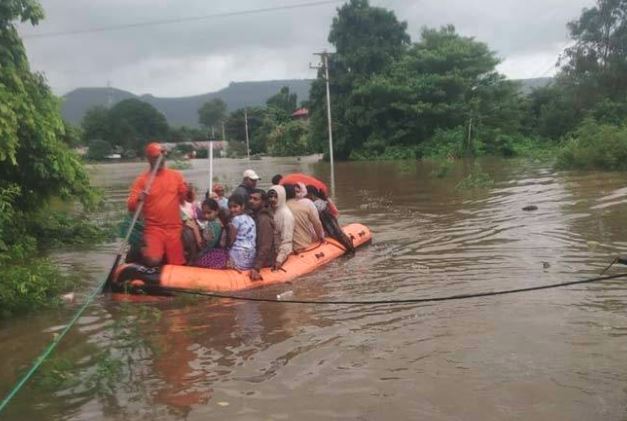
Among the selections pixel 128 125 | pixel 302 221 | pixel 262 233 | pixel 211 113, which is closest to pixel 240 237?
pixel 262 233

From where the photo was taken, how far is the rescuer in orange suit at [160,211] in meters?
7.70

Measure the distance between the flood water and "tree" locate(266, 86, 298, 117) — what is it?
83851 mm

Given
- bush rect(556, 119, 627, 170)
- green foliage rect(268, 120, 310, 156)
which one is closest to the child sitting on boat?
bush rect(556, 119, 627, 170)

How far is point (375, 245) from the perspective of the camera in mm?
11531

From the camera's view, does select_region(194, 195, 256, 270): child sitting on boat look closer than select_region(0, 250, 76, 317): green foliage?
No

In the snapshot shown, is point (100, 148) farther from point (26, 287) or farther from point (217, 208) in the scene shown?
point (26, 287)

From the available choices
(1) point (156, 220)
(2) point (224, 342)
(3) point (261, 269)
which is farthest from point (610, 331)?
(1) point (156, 220)

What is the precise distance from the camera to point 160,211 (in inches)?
303

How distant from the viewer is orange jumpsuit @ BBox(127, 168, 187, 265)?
770 centimetres

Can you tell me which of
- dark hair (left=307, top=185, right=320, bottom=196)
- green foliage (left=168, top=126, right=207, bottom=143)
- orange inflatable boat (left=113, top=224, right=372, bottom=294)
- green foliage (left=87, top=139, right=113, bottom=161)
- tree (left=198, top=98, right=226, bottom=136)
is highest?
tree (left=198, top=98, right=226, bottom=136)

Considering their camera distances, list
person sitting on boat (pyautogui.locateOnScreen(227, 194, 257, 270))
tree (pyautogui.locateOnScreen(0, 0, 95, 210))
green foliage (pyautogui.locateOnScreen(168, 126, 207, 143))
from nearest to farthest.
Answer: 1. person sitting on boat (pyautogui.locateOnScreen(227, 194, 257, 270))
2. tree (pyautogui.locateOnScreen(0, 0, 95, 210))
3. green foliage (pyautogui.locateOnScreen(168, 126, 207, 143))

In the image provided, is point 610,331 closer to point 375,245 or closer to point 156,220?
point 156,220

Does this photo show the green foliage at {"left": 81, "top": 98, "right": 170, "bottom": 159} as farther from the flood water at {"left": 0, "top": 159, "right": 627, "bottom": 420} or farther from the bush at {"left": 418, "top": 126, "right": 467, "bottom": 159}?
the flood water at {"left": 0, "top": 159, "right": 627, "bottom": 420}

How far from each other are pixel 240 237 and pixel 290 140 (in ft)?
188
